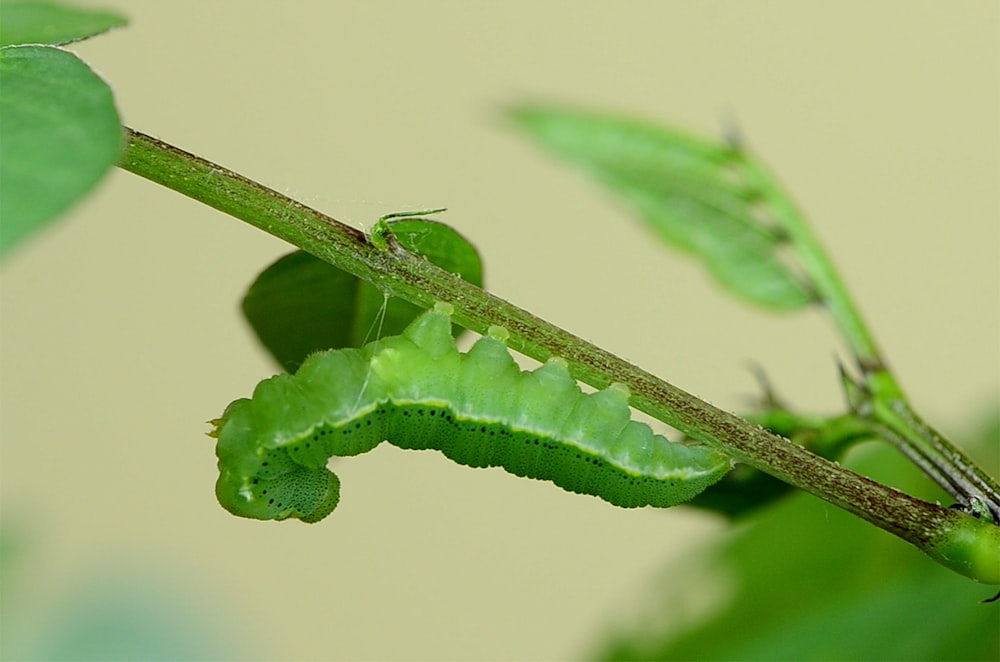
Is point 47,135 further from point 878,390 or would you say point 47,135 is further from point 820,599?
point 820,599

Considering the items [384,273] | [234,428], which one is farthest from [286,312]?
[384,273]

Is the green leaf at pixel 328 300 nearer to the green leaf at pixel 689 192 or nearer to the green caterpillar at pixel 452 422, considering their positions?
the green caterpillar at pixel 452 422

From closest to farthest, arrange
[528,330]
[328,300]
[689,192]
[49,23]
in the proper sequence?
1. [528,330]
2. [49,23]
3. [328,300]
4. [689,192]

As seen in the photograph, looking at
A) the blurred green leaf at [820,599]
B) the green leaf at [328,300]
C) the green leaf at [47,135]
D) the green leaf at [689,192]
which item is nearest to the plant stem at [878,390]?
the green leaf at [689,192]

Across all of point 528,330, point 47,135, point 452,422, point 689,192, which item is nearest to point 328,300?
point 452,422

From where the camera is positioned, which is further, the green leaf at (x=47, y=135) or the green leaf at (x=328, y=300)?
the green leaf at (x=328, y=300)

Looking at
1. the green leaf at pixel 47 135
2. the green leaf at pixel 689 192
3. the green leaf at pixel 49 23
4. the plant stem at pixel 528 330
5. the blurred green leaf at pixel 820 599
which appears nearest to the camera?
the green leaf at pixel 47 135

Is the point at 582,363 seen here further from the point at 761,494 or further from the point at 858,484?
the point at 761,494
